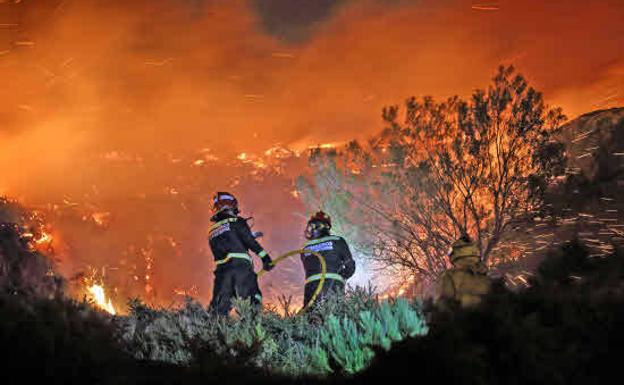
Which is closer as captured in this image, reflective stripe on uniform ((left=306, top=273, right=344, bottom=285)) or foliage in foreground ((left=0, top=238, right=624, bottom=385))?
foliage in foreground ((left=0, top=238, right=624, bottom=385))

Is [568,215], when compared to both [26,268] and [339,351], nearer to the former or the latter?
[339,351]

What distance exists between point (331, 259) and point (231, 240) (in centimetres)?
183

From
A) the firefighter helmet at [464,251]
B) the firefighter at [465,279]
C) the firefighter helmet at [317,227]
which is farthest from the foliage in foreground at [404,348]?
the firefighter helmet at [317,227]

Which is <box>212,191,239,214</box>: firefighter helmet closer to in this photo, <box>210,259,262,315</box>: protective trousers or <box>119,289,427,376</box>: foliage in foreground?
<box>210,259,262,315</box>: protective trousers

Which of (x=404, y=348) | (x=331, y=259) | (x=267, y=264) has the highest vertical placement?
(x=267, y=264)

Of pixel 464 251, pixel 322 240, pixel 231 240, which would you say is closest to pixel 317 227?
pixel 322 240

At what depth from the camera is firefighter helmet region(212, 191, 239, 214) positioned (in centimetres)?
1087

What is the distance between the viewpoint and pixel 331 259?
10.2m

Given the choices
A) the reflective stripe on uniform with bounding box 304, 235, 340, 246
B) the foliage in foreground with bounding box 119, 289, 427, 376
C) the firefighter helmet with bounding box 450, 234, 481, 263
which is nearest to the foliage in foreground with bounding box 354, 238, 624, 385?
the foliage in foreground with bounding box 119, 289, 427, 376

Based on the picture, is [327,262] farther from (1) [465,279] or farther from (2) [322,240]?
(1) [465,279]

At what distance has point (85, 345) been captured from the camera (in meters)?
5.38

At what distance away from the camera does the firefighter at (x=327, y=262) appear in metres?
10.1

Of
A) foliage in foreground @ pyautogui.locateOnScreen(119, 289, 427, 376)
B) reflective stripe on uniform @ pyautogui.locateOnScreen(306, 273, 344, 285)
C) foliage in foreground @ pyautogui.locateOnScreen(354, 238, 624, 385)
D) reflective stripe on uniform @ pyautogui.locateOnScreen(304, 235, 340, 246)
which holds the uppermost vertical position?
reflective stripe on uniform @ pyautogui.locateOnScreen(304, 235, 340, 246)

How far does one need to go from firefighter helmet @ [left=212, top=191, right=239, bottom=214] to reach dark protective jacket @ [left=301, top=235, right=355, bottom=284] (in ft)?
5.30
